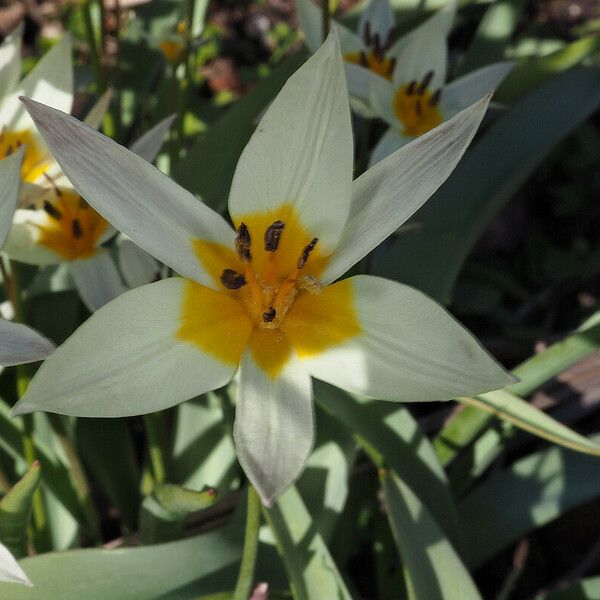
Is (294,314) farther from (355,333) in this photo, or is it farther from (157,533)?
(157,533)

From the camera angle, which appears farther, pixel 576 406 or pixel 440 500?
pixel 576 406

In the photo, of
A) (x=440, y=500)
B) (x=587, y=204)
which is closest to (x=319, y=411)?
(x=440, y=500)

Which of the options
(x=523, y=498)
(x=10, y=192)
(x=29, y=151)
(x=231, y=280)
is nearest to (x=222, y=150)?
(x=29, y=151)

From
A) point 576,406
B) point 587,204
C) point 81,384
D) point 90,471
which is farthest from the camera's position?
point 587,204

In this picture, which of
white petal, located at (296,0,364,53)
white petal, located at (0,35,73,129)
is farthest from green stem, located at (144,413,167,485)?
white petal, located at (296,0,364,53)

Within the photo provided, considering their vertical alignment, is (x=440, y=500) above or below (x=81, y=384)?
below

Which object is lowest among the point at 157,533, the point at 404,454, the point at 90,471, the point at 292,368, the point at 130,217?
the point at 90,471

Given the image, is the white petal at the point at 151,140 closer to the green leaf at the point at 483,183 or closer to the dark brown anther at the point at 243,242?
the dark brown anther at the point at 243,242

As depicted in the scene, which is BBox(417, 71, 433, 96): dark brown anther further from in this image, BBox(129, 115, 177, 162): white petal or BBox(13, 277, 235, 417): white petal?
BBox(13, 277, 235, 417): white petal
